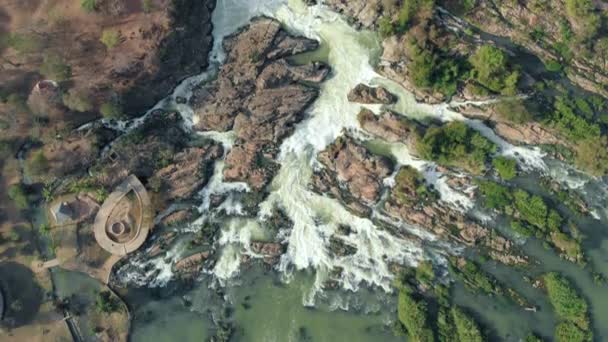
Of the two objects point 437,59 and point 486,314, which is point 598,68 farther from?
point 486,314

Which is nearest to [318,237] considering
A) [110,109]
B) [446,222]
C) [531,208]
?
[446,222]

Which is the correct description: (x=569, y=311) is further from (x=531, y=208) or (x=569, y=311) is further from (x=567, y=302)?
(x=531, y=208)

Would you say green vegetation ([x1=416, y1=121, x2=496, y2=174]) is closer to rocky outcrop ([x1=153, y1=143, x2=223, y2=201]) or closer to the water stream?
the water stream

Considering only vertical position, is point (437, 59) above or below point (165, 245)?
above

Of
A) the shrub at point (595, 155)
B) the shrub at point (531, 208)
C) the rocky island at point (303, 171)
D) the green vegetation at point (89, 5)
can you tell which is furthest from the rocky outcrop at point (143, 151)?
the shrub at point (595, 155)

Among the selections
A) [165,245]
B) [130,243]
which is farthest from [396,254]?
[130,243]
